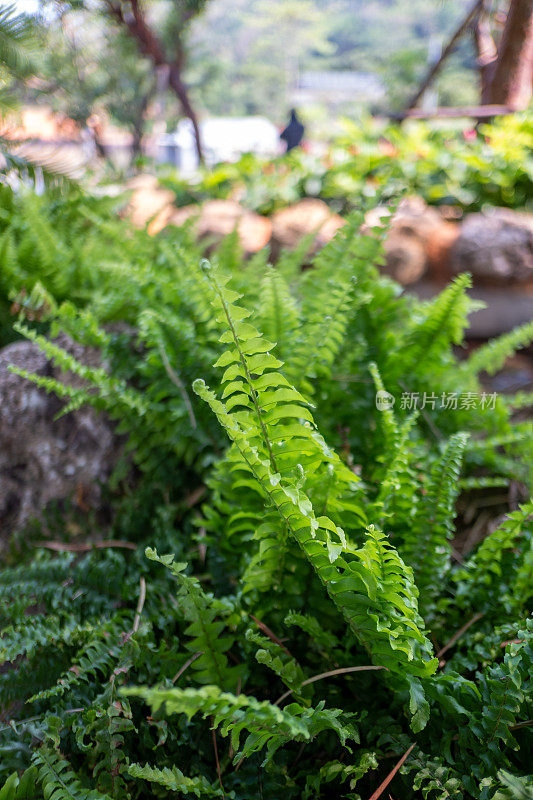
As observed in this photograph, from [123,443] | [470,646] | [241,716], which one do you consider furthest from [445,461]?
[123,443]

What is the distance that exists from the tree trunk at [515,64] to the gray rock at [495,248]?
1.11m

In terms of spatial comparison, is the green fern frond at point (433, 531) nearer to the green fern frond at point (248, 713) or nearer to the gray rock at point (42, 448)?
the green fern frond at point (248, 713)

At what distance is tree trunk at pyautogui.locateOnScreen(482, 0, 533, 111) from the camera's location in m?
3.43

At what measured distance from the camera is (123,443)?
1.33m

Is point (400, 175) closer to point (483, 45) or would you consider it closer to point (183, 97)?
point (183, 97)

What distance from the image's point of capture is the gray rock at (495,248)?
281 cm

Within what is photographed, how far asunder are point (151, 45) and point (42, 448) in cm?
357

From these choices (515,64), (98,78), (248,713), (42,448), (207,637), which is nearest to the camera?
(248,713)

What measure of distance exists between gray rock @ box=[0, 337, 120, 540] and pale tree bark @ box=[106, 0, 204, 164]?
2834mm

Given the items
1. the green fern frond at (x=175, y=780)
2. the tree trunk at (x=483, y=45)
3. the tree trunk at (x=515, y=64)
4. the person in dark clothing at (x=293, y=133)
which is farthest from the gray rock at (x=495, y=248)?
the green fern frond at (x=175, y=780)

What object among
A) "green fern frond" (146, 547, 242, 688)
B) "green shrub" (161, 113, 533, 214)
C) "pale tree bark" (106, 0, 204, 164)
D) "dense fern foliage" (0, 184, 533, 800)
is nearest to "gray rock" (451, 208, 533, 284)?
"green shrub" (161, 113, 533, 214)

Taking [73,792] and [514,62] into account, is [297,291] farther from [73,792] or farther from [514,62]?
[514,62]

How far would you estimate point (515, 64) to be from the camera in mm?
3613

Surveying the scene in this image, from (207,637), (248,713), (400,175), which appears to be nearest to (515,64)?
(400,175)
